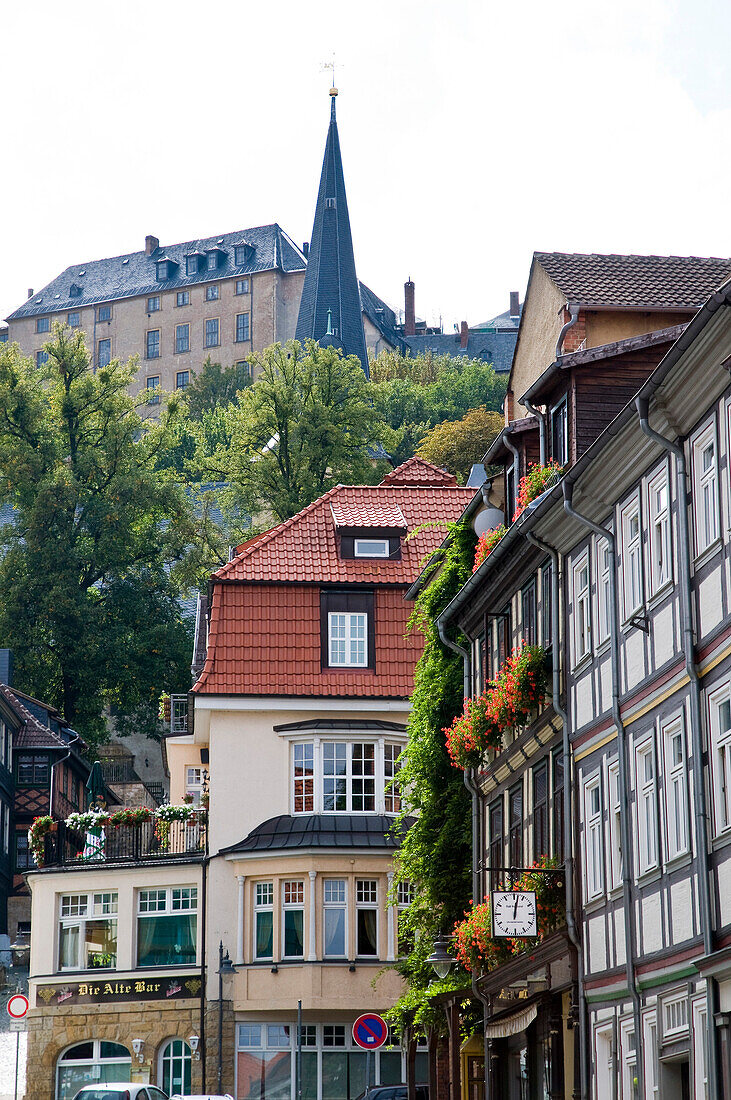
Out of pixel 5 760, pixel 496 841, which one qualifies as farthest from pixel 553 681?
pixel 5 760

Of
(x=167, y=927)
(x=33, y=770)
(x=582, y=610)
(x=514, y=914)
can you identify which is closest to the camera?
(x=514, y=914)

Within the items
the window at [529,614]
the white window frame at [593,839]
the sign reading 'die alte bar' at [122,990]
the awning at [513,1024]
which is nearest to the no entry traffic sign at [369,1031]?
the awning at [513,1024]

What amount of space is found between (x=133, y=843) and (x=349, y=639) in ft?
20.0

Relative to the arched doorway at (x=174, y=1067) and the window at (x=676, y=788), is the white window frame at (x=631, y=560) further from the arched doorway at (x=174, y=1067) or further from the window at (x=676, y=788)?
the arched doorway at (x=174, y=1067)

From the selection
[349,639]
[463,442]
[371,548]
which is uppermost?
[463,442]

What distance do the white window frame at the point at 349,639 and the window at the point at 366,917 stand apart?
4450 mm

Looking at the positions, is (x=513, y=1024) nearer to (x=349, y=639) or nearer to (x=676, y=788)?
(x=676, y=788)

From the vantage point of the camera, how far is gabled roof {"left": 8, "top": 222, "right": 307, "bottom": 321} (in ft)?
424

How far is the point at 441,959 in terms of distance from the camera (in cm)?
2270

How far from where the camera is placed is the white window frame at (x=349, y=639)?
34.5m

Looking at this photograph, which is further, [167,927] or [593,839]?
[167,927]

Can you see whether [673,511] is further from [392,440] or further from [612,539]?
[392,440]

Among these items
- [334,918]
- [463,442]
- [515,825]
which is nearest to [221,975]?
[334,918]

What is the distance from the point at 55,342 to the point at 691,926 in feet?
172
